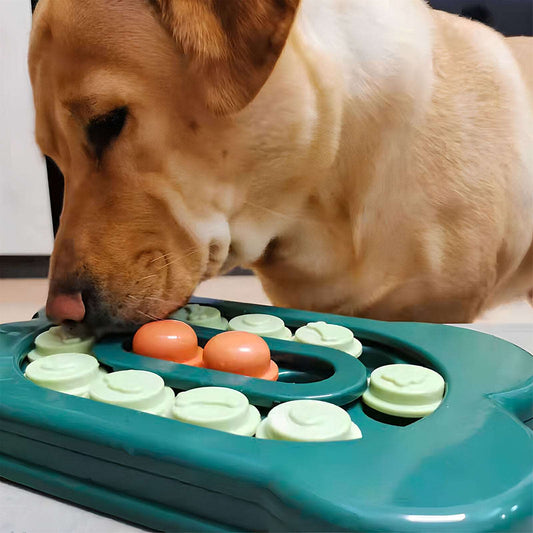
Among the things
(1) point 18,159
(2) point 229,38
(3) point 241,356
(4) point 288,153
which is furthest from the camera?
(1) point 18,159

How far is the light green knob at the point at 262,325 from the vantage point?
24.2 inches

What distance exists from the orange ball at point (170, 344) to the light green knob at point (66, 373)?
0.05 m

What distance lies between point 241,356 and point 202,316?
0.17 m

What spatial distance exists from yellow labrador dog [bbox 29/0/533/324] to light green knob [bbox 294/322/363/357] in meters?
0.17

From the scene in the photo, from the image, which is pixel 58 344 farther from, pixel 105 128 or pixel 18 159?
pixel 18 159

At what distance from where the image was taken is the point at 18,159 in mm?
1854

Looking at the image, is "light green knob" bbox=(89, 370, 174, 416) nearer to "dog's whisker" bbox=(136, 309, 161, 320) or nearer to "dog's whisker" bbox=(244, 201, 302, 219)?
"dog's whisker" bbox=(136, 309, 161, 320)

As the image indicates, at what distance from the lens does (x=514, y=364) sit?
51 centimetres

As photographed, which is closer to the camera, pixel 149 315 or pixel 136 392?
pixel 136 392

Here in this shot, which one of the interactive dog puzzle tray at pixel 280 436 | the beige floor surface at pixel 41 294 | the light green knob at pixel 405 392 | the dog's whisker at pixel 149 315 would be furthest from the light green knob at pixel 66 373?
the beige floor surface at pixel 41 294

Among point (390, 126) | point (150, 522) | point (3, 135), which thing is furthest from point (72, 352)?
point (3, 135)

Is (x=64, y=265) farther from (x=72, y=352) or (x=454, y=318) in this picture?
(x=454, y=318)

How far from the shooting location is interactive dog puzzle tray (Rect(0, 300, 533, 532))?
1.08 ft

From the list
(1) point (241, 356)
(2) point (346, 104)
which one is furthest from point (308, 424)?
(2) point (346, 104)
